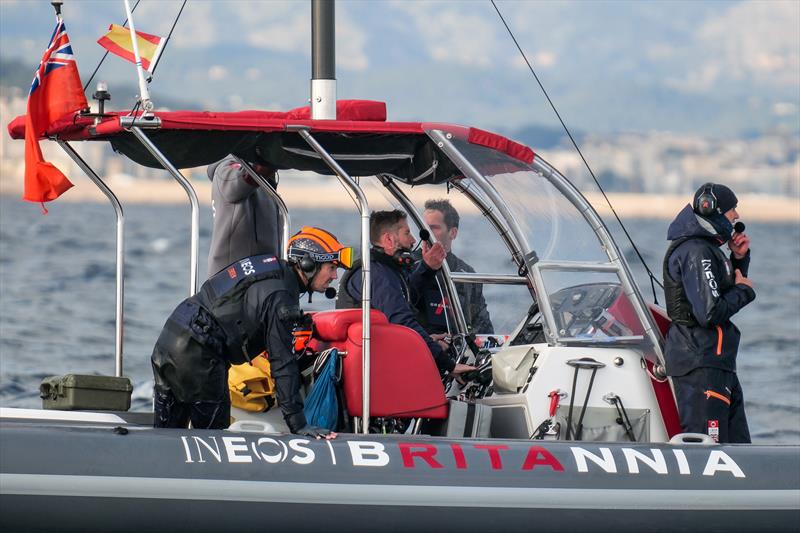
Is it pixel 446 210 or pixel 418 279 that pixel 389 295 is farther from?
pixel 446 210

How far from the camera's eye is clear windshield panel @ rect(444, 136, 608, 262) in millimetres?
8250

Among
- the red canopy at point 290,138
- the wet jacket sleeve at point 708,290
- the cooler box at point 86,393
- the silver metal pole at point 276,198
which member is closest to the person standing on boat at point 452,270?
the silver metal pole at point 276,198

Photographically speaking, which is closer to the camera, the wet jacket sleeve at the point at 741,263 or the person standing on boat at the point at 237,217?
the wet jacket sleeve at the point at 741,263

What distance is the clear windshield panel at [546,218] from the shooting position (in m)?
8.25

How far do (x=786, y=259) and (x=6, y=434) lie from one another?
5517cm

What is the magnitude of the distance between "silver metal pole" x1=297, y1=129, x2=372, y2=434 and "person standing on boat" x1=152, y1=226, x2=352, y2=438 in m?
0.13

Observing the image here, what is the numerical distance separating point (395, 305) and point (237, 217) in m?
1.26

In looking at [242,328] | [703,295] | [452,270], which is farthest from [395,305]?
[703,295]

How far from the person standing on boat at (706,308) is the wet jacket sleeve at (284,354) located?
78.9 inches

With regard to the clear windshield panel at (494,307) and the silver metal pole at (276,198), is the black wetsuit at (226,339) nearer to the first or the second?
the silver metal pole at (276,198)

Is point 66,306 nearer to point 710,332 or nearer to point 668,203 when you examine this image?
point 710,332

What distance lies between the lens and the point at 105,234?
60688mm

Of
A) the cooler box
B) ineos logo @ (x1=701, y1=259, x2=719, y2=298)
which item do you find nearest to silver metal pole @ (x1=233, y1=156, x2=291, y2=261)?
the cooler box

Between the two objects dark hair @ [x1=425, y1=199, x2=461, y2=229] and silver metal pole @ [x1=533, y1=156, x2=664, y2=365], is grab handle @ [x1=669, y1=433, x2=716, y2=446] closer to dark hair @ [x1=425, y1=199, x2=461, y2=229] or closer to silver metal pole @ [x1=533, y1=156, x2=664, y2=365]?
silver metal pole @ [x1=533, y1=156, x2=664, y2=365]
